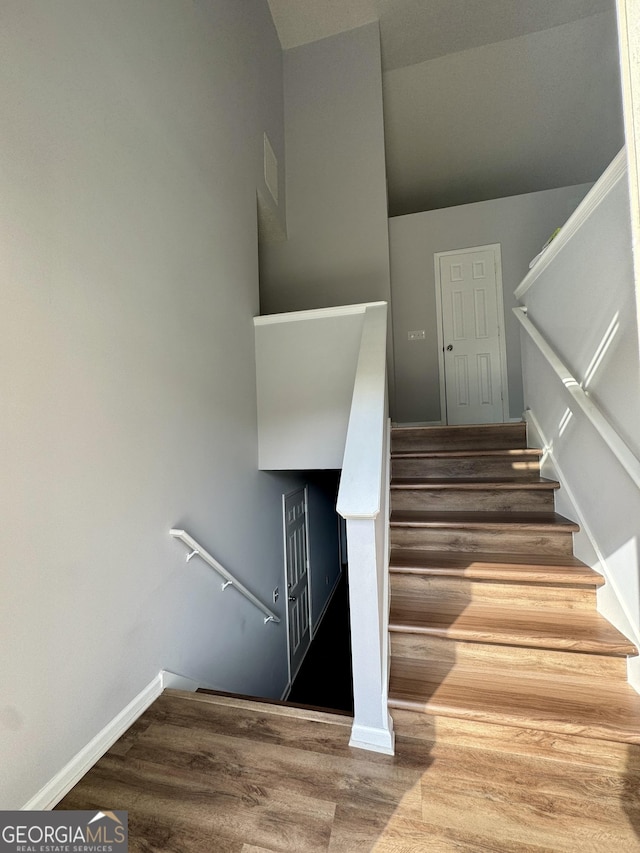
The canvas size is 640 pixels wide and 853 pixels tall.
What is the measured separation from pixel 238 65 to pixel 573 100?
3804mm

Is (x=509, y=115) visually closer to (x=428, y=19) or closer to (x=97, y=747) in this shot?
(x=428, y=19)

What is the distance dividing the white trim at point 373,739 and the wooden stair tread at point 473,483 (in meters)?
1.42

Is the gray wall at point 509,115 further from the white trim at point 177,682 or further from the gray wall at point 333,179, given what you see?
the white trim at point 177,682

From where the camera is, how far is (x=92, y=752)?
4.55 ft

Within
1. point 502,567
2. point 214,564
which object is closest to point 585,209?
point 502,567

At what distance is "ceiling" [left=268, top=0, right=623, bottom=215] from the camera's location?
3.90 meters

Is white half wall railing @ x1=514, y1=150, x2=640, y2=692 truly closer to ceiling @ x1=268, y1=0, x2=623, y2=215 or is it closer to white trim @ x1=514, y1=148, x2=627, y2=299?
white trim @ x1=514, y1=148, x2=627, y2=299

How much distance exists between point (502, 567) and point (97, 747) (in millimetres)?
1885

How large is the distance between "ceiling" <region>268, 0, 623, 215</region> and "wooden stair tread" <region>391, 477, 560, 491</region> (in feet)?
14.7

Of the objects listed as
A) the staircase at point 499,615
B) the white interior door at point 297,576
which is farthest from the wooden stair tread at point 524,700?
the white interior door at point 297,576

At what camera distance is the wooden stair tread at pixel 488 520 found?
2131 mm

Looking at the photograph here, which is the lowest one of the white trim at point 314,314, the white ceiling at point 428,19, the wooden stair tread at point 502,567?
the wooden stair tread at point 502,567

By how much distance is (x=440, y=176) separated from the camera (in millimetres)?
5164

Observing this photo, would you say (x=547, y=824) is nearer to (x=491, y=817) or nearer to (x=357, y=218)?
(x=491, y=817)
